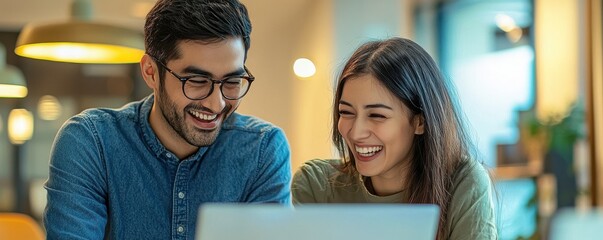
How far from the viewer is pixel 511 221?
5906 millimetres

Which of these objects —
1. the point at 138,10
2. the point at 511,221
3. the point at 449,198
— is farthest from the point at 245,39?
the point at 138,10

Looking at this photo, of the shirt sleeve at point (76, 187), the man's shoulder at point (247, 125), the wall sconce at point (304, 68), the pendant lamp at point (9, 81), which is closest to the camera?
the shirt sleeve at point (76, 187)

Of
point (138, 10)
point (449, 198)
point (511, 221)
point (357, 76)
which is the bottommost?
point (511, 221)

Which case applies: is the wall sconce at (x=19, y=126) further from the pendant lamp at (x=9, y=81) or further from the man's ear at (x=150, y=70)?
the man's ear at (x=150, y=70)

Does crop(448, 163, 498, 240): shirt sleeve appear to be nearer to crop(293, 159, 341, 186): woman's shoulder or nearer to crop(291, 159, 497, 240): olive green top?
crop(291, 159, 497, 240): olive green top

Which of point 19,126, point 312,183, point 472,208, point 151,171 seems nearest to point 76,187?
point 151,171

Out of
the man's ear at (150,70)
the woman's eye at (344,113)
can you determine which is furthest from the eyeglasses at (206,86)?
the woman's eye at (344,113)

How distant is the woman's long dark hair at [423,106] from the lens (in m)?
2.04

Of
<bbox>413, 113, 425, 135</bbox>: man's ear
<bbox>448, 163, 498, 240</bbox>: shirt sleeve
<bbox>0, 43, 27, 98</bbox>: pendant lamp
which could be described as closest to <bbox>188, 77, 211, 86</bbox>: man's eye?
<bbox>413, 113, 425, 135</bbox>: man's ear

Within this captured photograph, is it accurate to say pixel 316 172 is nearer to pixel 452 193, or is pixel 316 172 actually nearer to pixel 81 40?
pixel 452 193

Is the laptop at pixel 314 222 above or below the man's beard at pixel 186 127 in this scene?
below

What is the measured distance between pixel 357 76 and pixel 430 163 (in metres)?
0.25

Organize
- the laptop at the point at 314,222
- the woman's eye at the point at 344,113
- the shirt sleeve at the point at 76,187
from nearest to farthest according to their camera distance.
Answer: the laptop at the point at 314,222, the shirt sleeve at the point at 76,187, the woman's eye at the point at 344,113

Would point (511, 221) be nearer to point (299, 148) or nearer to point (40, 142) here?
point (299, 148)
